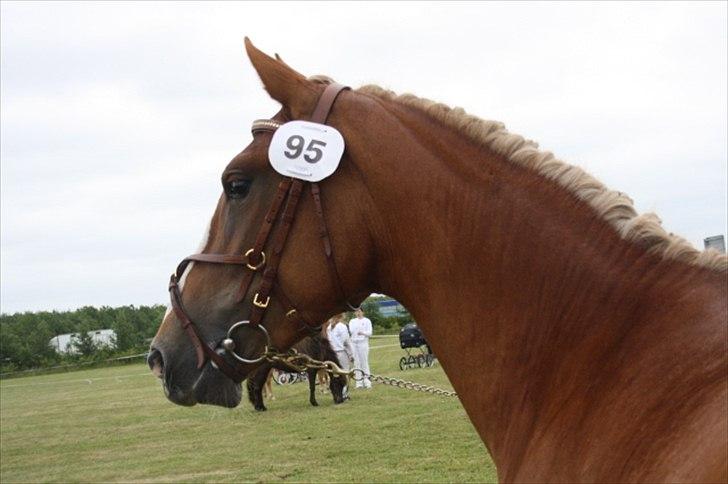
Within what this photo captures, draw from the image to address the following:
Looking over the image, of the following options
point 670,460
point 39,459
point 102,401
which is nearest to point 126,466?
point 39,459

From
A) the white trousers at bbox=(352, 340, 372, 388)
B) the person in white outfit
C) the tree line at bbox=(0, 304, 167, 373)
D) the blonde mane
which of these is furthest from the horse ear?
the tree line at bbox=(0, 304, 167, 373)

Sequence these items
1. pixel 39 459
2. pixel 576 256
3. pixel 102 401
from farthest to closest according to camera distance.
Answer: pixel 102 401 < pixel 39 459 < pixel 576 256

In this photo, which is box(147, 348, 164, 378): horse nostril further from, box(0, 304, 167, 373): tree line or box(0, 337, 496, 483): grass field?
box(0, 304, 167, 373): tree line

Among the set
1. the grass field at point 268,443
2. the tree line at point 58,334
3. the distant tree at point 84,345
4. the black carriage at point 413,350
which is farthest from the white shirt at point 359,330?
the distant tree at point 84,345

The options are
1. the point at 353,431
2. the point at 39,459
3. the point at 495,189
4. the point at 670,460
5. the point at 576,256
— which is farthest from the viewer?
the point at 39,459

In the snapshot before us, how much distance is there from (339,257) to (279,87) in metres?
0.70

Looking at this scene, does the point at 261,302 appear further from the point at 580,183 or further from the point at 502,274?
the point at 580,183

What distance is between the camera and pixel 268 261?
2670 millimetres

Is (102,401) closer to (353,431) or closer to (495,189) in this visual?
(353,431)

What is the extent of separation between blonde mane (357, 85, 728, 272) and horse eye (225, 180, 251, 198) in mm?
603

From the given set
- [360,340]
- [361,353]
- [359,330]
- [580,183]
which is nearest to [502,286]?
[580,183]

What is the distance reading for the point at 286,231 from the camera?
8.67ft

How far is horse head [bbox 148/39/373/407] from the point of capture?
8.66 feet

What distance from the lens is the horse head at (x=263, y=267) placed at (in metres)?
2.64
